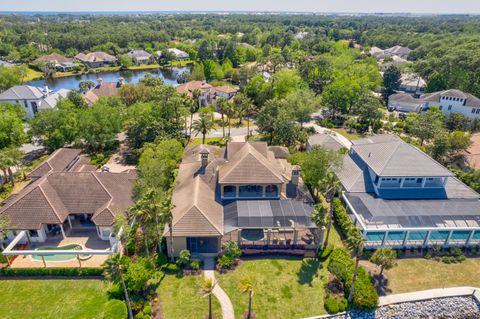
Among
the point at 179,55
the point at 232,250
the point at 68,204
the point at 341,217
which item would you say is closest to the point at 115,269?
the point at 232,250

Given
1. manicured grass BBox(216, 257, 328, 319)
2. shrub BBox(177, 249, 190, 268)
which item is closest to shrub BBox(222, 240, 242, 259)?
manicured grass BBox(216, 257, 328, 319)

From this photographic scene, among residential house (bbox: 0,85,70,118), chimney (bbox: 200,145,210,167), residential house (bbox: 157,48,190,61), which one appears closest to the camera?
chimney (bbox: 200,145,210,167)

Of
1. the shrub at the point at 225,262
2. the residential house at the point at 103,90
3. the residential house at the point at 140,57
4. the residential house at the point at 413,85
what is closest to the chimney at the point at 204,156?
the shrub at the point at 225,262

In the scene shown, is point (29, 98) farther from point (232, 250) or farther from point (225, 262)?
point (225, 262)

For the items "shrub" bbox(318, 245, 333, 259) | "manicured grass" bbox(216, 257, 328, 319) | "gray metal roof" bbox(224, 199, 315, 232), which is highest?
"gray metal roof" bbox(224, 199, 315, 232)

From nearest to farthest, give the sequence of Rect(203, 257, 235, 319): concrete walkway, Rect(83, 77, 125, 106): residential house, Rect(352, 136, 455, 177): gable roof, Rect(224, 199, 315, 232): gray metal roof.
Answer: Rect(203, 257, 235, 319): concrete walkway → Rect(224, 199, 315, 232): gray metal roof → Rect(352, 136, 455, 177): gable roof → Rect(83, 77, 125, 106): residential house

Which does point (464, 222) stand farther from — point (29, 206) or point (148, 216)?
point (29, 206)

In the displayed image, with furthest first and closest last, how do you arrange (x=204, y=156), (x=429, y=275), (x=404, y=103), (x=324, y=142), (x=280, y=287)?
→ (x=404, y=103), (x=324, y=142), (x=204, y=156), (x=429, y=275), (x=280, y=287)

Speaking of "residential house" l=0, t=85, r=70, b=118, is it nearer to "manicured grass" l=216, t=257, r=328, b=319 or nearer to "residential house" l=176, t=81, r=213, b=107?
"residential house" l=176, t=81, r=213, b=107
